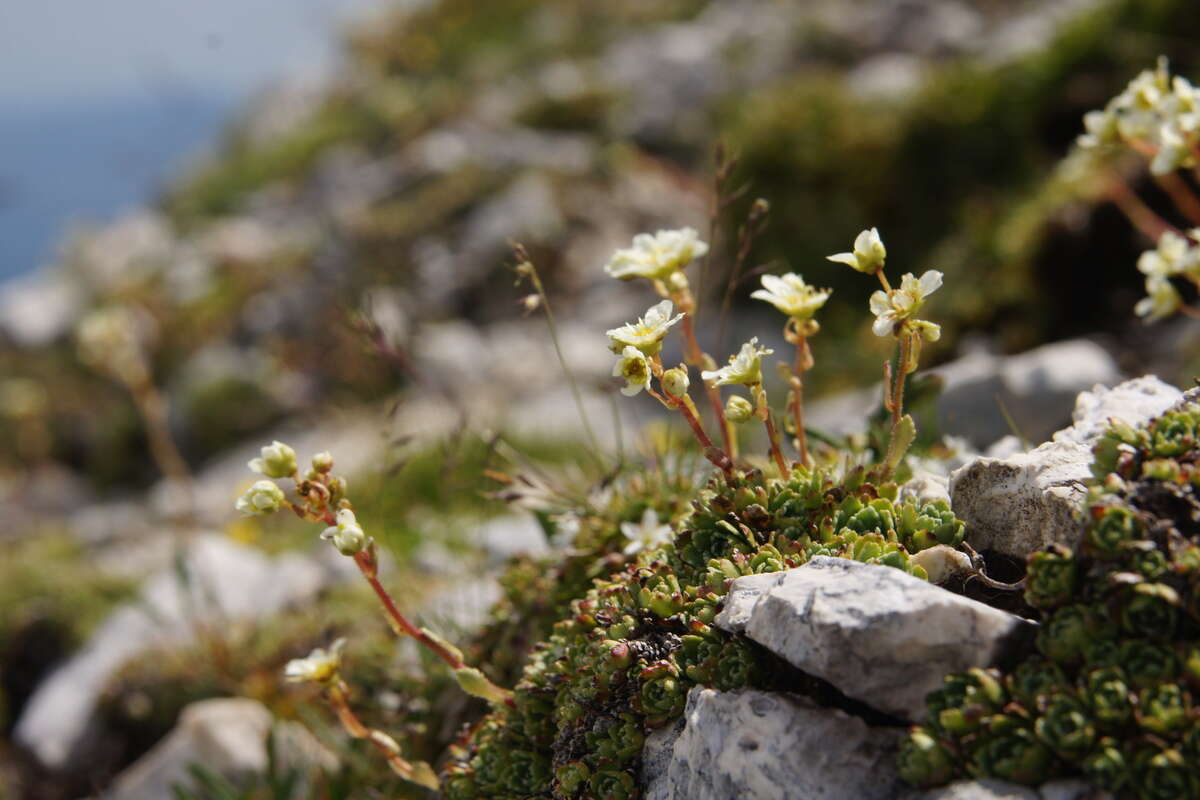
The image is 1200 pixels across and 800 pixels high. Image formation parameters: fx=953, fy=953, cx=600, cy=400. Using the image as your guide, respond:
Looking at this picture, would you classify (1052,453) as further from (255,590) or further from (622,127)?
(622,127)

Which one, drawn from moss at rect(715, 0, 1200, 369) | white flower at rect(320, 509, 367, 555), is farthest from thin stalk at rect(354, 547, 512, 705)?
moss at rect(715, 0, 1200, 369)

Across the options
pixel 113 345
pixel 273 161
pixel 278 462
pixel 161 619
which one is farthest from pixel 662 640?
pixel 273 161

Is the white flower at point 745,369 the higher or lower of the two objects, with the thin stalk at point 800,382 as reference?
higher

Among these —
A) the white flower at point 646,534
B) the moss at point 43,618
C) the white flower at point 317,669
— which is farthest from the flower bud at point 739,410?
the moss at point 43,618

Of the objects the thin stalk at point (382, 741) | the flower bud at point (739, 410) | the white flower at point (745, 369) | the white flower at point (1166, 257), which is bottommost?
the thin stalk at point (382, 741)

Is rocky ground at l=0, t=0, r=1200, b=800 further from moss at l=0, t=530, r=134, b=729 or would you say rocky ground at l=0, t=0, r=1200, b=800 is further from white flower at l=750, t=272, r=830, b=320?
white flower at l=750, t=272, r=830, b=320

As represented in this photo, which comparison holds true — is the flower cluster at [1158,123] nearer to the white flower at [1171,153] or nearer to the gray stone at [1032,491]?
the white flower at [1171,153]

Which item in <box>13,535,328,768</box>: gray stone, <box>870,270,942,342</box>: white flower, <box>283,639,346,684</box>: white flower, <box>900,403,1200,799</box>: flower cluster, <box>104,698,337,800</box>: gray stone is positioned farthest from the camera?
<box>13,535,328,768</box>: gray stone
